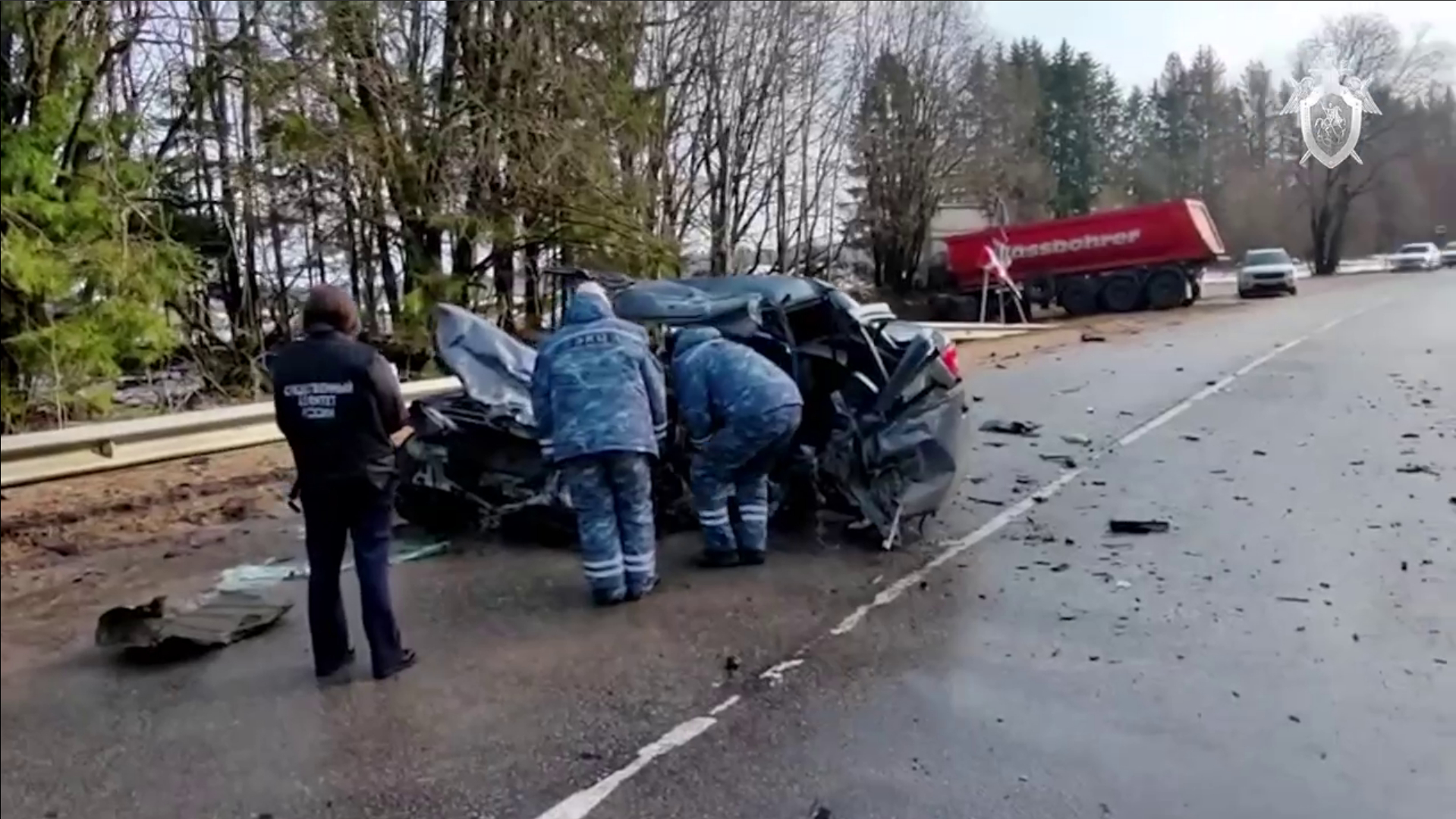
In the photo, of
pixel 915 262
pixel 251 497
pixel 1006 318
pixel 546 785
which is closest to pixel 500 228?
pixel 251 497

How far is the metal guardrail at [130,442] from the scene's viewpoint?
Result: 3.67 ft

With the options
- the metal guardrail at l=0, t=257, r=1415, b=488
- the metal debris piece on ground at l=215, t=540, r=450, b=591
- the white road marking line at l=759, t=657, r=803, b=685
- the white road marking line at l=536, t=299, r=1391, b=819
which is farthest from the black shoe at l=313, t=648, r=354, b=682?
the white road marking line at l=759, t=657, r=803, b=685

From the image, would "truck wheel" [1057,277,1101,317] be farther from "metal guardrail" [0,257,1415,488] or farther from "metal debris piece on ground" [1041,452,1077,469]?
"metal guardrail" [0,257,1415,488]

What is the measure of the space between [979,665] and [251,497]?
6.61 feet

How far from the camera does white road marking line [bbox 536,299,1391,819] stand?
2711 mm

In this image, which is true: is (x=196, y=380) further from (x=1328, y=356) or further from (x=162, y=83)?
(x=1328, y=356)

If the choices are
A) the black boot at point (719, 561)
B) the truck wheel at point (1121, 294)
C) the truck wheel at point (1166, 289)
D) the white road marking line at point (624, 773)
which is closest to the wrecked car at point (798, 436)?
the black boot at point (719, 561)

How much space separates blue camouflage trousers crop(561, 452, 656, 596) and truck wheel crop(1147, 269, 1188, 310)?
1250 centimetres

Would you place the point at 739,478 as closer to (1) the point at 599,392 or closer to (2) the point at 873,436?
(2) the point at 873,436

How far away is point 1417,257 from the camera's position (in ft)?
10.5

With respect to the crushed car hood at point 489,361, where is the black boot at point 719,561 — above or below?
below

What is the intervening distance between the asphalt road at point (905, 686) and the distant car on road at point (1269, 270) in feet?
0.54

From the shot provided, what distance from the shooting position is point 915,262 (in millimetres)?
8375

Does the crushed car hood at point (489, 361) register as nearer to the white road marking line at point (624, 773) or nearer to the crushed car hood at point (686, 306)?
the crushed car hood at point (686, 306)
